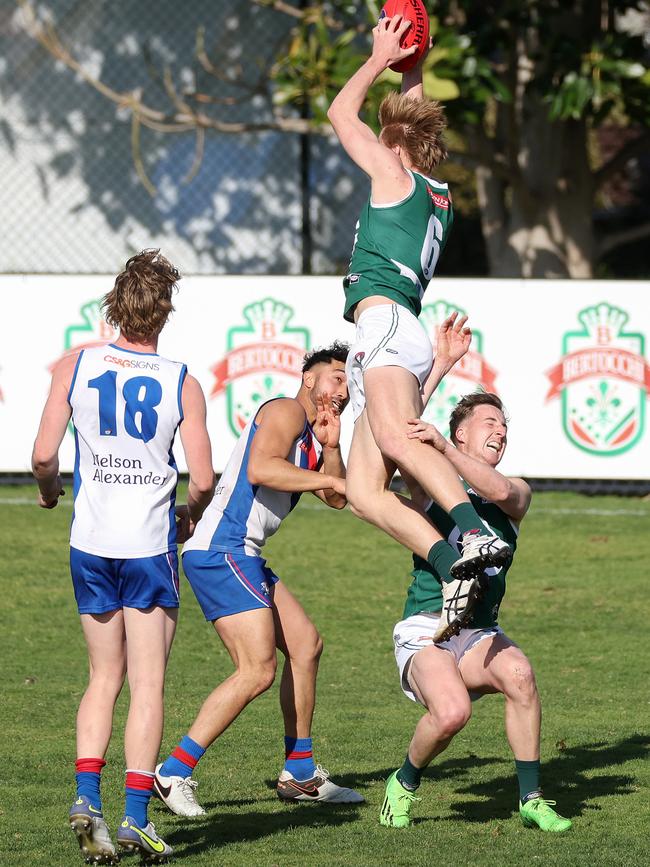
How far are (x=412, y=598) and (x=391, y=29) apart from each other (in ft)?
7.85

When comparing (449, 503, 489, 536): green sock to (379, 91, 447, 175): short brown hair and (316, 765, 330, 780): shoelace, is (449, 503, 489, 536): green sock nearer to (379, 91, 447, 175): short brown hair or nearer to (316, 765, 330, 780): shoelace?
(316, 765, 330, 780): shoelace

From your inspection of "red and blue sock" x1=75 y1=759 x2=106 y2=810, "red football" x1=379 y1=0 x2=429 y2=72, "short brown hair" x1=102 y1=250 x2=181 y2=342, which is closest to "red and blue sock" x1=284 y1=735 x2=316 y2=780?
"red and blue sock" x1=75 y1=759 x2=106 y2=810

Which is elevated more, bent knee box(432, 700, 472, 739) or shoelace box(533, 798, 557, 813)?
bent knee box(432, 700, 472, 739)

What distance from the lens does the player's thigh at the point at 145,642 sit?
4.94 m

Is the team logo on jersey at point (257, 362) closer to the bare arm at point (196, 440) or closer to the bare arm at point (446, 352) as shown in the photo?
the bare arm at point (446, 352)

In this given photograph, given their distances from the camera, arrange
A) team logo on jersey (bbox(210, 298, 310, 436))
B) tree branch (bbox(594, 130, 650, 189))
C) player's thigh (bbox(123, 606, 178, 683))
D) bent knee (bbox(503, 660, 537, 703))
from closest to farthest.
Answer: player's thigh (bbox(123, 606, 178, 683))
bent knee (bbox(503, 660, 537, 703))
team logo on jersey (bbox(210, 298, 310, 436))
tree branch (bbox(594, 130, 650, 189))

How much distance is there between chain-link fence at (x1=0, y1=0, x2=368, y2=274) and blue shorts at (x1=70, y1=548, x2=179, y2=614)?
15.1 m

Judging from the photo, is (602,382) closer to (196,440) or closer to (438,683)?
(438,683)

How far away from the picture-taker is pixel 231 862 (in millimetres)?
5035

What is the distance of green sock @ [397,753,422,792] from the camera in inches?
217

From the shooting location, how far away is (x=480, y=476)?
5469 mm

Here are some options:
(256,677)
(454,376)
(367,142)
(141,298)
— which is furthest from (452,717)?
(454,376)

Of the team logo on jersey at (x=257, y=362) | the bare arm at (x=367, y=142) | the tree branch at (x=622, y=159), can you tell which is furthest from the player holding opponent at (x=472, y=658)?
the tree branch at (x=622, y=159)

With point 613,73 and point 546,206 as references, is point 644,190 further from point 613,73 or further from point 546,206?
point 613,73
